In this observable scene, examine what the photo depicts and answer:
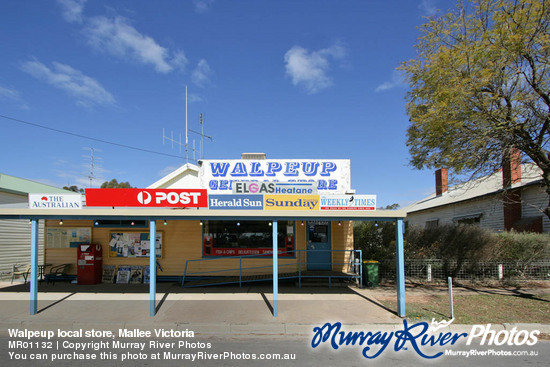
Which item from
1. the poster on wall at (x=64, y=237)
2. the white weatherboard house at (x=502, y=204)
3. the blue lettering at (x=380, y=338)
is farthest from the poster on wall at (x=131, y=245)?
the white weatherboard house at (x=502, y=204)

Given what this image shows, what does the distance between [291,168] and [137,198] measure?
5577 mm

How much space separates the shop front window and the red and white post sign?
→ 11.4 ft

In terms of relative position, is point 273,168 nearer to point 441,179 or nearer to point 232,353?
point 232,353

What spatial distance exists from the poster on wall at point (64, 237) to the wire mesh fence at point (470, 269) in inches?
455

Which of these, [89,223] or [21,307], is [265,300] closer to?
[21,307]

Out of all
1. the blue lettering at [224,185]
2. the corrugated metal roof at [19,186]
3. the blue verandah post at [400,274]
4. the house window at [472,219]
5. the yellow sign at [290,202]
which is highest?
the corrugated metal roof at [19,186]

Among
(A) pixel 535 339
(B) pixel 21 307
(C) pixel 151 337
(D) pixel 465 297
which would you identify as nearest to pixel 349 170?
(D) pixel 465 297

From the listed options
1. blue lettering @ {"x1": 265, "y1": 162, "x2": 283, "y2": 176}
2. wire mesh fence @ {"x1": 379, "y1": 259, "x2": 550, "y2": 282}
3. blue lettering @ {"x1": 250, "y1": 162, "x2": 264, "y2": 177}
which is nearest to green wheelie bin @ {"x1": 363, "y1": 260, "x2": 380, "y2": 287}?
wire mesh fence @ {"x1": 379, "y1": 259, "x2": 550, "y2": 282}

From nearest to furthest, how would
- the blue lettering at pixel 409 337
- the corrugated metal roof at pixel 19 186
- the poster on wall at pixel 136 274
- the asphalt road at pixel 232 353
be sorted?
the asphalt road at pixel 232 353 < the blue lettering at pixel 409 337 < the poster on wall at pixel 136 274 < the corrugated metal roof at pixel 19 186

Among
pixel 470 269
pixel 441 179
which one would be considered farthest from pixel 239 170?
pixel 441 179

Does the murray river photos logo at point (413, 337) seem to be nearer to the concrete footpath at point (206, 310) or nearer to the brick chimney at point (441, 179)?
the concrete footpath at point (206, 310)

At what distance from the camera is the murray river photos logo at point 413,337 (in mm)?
6343

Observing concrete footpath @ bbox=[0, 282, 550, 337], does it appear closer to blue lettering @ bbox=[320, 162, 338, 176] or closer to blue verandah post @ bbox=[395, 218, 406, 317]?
blue verandah post @ bbox=[395, 218, 406, 317]

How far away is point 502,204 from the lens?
17.4 meters
